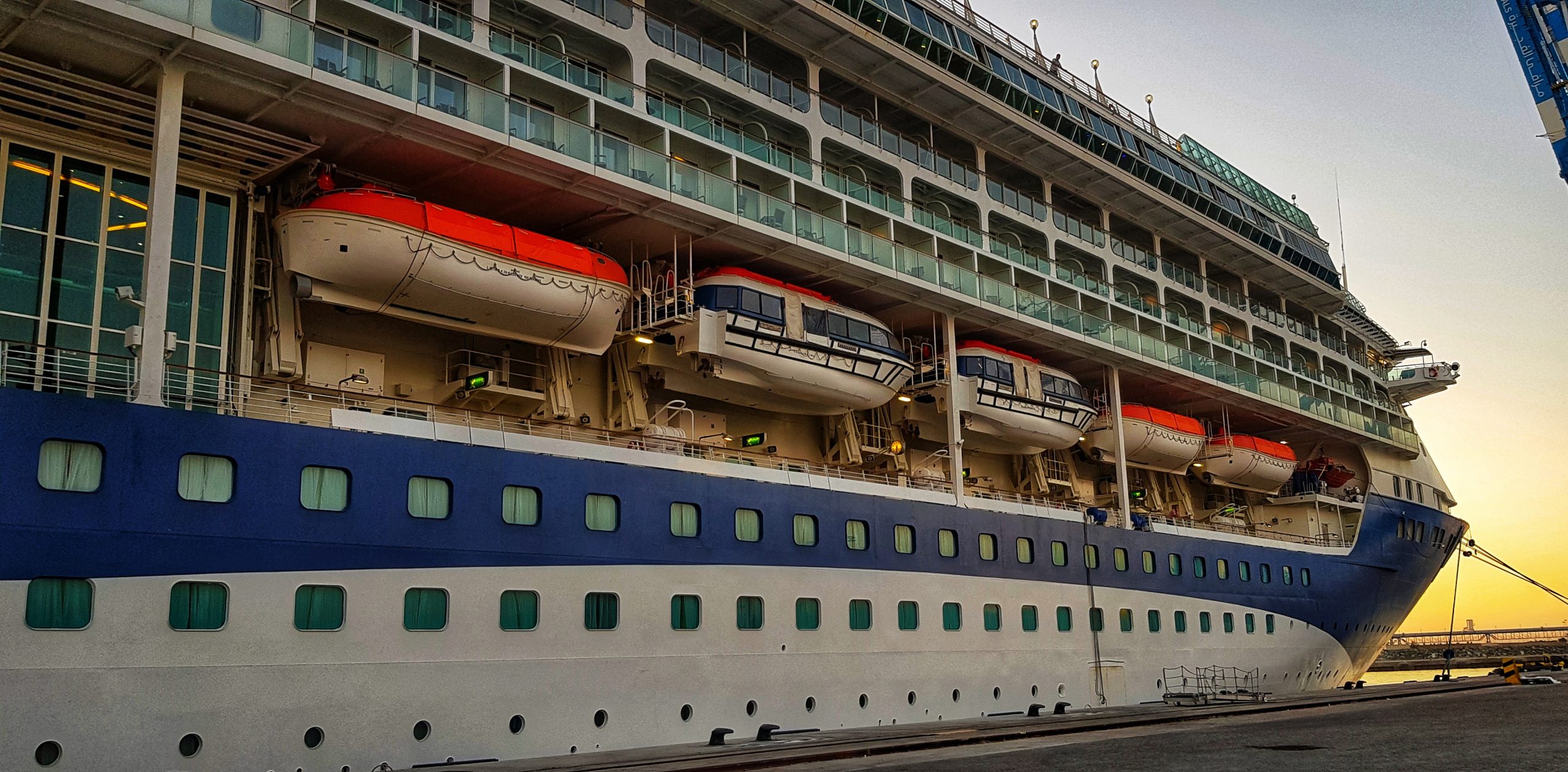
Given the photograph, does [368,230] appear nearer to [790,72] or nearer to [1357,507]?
[790,72]

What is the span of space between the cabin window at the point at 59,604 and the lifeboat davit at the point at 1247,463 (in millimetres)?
33054

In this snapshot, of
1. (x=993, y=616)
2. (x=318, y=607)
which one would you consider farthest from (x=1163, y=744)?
(x=318, y=607)

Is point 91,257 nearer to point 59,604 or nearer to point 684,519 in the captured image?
point 59,604

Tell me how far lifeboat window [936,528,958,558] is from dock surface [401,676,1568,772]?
11.3 feet

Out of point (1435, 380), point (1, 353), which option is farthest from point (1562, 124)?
point (1, 353)

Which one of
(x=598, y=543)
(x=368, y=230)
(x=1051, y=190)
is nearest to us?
(x=368, y=230)

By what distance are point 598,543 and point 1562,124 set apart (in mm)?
28874

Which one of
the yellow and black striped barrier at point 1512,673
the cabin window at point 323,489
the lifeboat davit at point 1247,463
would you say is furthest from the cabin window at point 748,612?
the yellow and black striped barrier at point 1512,673

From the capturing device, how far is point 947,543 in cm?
2605

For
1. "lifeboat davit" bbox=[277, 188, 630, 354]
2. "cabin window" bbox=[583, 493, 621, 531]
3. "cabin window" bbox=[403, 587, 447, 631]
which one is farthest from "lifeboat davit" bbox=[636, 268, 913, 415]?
"cabin window" bbox=[403, 587, 447, 631]

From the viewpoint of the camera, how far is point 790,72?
2709 cm

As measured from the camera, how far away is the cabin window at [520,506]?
18.2 m

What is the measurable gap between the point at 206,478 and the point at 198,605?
1.56 metres

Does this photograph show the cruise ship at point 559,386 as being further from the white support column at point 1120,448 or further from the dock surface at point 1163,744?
the dock surface at point 1163,744
